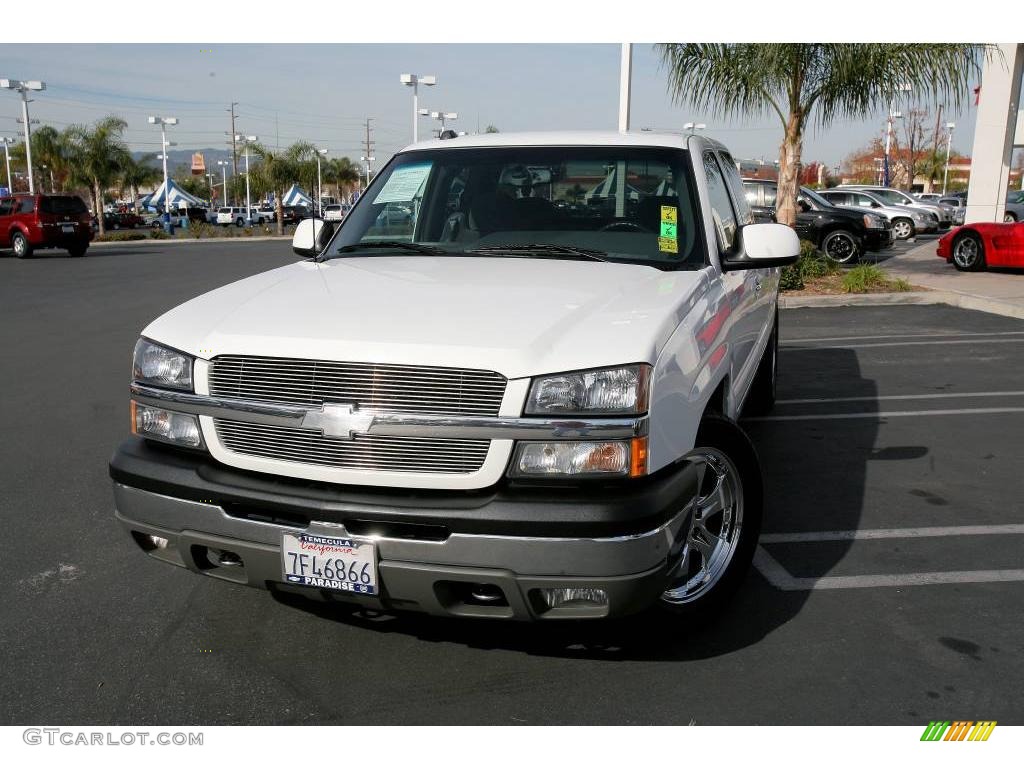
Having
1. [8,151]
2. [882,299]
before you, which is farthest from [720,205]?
[8,151]

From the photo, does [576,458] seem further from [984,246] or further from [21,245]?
[21,245]

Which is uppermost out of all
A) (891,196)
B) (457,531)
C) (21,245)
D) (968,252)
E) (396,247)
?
(396,247)

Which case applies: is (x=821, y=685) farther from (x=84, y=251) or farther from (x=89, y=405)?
(x=84, y=251)

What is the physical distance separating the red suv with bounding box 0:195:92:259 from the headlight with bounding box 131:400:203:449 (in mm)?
26022

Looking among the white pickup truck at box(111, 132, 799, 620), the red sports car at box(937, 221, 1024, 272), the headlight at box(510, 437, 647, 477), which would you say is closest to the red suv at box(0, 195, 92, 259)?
the red sports car at box(937, 221, 1024, 272)

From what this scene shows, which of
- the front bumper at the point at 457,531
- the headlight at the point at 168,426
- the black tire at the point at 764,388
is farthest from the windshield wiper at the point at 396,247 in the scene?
the black tire at the point at 764,388

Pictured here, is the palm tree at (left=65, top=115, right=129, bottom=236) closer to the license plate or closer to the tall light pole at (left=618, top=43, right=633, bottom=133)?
the tall light pole at (left=618, top=43, right=633, bottom=133)

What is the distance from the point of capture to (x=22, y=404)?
7629 mm

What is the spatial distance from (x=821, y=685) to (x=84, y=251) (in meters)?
28.8

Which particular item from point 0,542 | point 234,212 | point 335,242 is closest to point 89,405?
point 0,542

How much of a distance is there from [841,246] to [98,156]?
3827 cm

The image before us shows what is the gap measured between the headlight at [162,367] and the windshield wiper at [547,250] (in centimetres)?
146

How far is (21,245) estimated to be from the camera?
1049 inches

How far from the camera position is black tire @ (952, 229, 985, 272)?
1784 centimetres
